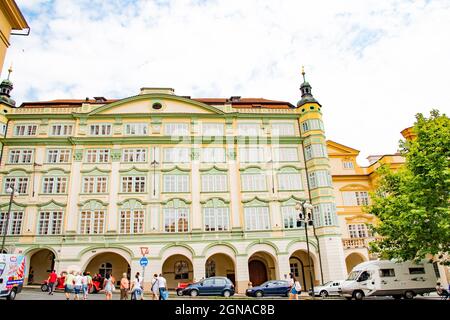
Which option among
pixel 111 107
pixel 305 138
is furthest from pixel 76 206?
pixel 305 138

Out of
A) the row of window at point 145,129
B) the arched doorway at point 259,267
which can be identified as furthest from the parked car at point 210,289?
the row of window at point 145,129

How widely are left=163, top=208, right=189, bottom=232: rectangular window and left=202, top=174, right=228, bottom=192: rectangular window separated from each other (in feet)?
10.7

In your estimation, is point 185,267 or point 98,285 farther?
point 185,267

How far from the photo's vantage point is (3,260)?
20062 mm

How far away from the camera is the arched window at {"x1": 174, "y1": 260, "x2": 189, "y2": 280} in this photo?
34.7 m

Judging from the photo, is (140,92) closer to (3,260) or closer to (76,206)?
(76,206)

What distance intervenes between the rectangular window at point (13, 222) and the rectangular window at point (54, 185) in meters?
3.25

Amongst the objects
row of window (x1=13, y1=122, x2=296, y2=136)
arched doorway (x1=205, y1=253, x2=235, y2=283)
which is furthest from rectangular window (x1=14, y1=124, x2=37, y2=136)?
arched doorway (x1=205, y1=253, x2=235, y2=283)

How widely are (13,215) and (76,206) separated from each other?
239 inches

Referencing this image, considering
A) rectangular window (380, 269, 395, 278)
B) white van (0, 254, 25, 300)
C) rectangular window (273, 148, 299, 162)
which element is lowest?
rectangular window (380, 269, 395, 278)

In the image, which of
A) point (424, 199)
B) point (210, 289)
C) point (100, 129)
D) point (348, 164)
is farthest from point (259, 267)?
point (100, 129)

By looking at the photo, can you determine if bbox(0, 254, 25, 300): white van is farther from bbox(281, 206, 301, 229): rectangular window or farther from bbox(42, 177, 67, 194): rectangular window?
bbox(281, 206, 301, 229): rectangular window
